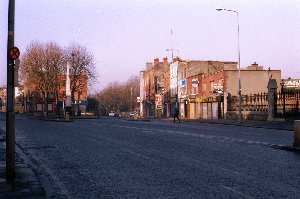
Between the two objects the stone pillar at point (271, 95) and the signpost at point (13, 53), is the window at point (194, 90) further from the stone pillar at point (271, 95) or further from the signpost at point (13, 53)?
the signpost at point (13, 53)

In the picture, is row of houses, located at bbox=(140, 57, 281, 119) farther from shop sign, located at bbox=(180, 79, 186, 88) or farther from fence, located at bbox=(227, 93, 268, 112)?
fence, located at bbox=(227, 93, 268, 112)

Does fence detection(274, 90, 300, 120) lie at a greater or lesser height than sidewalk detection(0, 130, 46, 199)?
greater

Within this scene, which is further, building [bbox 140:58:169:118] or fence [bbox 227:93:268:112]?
building [bbox 140:58:169:118]

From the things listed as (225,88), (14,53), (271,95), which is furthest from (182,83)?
(14,53)

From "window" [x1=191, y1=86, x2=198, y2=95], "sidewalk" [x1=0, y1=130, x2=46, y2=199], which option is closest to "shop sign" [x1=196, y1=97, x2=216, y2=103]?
"window" [x1=191, y1=86, x2=198, y2=95]

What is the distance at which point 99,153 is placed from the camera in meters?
15.4

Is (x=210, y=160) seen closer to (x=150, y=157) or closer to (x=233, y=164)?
(x=233, y=164)

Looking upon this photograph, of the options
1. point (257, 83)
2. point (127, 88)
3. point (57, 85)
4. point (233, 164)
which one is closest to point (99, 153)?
point (233, 164)

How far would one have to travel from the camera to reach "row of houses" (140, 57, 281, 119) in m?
55.8

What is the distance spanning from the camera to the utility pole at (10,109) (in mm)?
9211

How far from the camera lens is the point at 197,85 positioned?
65.2 m

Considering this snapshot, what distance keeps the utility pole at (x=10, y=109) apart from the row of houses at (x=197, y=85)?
35618 mm

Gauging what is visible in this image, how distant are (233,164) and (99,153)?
5136 millimetres

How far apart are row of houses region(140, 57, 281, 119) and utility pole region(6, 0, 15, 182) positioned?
35618 millimetres
